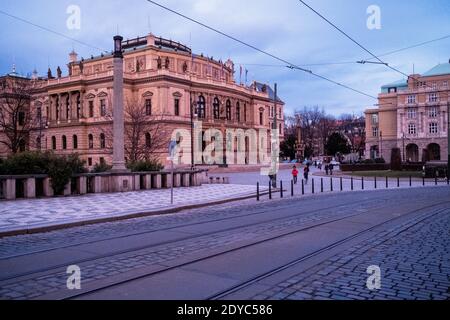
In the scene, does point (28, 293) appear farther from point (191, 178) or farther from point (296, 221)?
point (191, 178)

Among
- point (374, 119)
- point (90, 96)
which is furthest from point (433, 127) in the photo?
point (90, 96)

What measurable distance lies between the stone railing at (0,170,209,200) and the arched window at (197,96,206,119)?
46.0 meters

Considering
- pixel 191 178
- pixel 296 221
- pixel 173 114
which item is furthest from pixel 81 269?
pixel 173 114

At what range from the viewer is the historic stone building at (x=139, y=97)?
2682 inches

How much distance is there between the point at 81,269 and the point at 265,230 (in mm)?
5043

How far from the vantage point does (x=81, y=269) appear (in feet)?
22.0

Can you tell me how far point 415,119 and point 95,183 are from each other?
93278 mm

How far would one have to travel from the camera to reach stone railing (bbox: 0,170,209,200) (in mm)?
18844

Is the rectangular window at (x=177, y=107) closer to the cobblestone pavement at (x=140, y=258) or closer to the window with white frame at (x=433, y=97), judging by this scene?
the cobblestone pavement at (x=140, y=258)

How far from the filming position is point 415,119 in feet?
324

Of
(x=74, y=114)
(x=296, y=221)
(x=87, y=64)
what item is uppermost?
(x=87, y=64)

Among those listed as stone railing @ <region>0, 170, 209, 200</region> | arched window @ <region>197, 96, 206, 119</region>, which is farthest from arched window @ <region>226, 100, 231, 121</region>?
stone railing @ <region>0, 170, 209, 200</region>

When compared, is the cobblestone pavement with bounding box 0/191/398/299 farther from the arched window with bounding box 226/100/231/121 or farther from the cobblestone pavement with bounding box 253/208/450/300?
the arched window with bounding box 226/100/231/121

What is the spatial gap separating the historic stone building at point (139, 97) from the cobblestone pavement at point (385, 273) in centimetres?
5398
